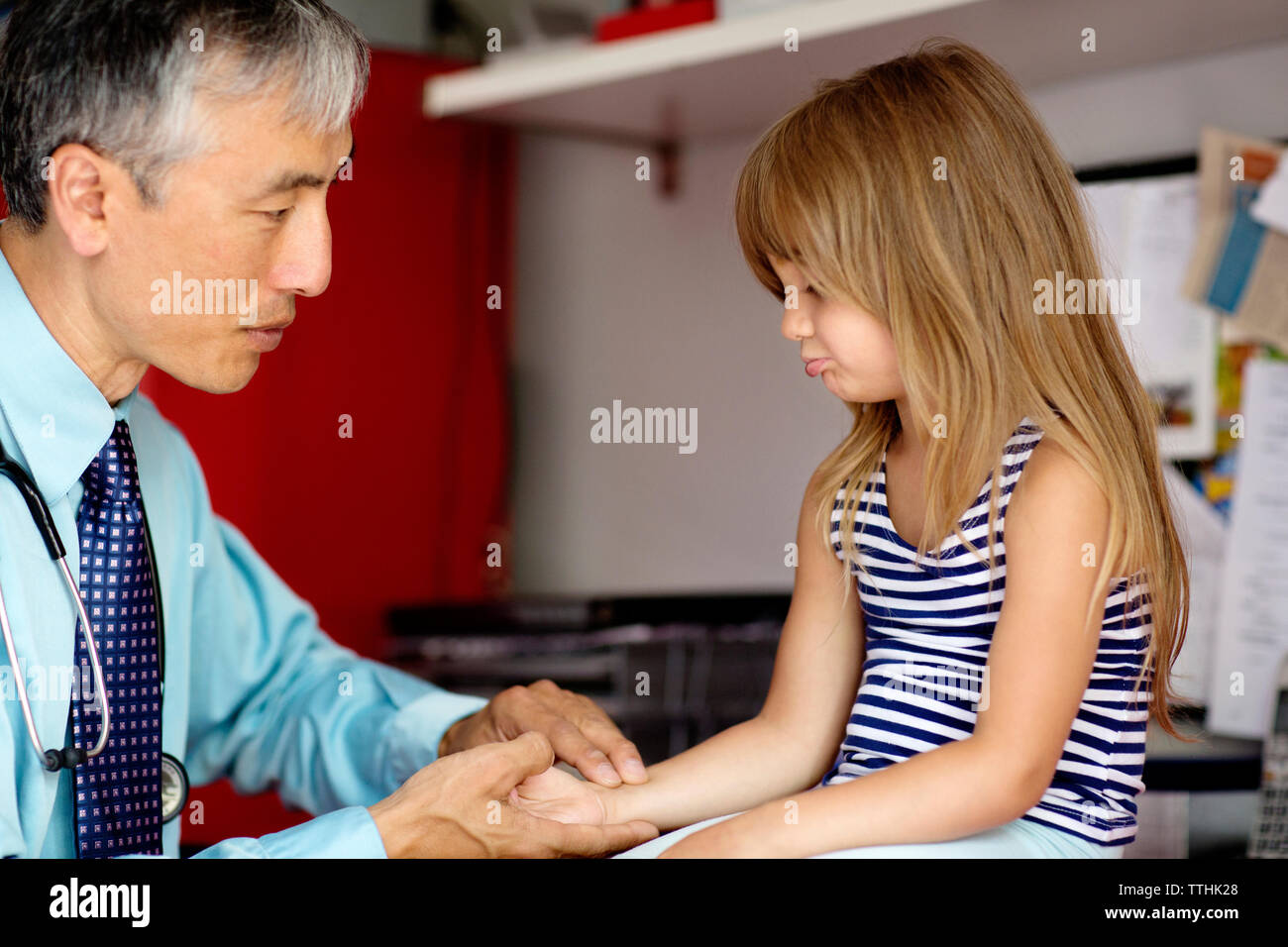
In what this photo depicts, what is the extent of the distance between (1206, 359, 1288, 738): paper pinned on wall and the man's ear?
1.18m

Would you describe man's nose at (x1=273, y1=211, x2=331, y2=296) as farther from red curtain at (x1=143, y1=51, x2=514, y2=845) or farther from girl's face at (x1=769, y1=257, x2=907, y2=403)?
red curtain at (x1=143, y1=51, x2=514, y2=845)

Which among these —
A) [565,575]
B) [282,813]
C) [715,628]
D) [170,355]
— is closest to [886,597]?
[170,355]

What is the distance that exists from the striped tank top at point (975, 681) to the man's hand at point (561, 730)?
0.54 ft

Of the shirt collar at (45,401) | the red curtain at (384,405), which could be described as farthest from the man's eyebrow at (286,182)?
the red curtain at (384,405)

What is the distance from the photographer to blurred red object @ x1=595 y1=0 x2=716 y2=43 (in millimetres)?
1479

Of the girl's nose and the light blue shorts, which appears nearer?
the light blue shorts

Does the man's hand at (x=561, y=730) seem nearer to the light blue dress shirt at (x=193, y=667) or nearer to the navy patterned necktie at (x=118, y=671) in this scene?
the light blue dress shirt at (x=193, y=667)

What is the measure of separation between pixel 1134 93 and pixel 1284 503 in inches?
19.5

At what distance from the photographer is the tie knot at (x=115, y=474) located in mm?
910

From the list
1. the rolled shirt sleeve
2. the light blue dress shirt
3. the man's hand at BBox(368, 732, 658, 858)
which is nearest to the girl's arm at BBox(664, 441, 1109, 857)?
the man's hand at BBox(368, 732, 658, 858)

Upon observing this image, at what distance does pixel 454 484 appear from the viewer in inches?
79.6

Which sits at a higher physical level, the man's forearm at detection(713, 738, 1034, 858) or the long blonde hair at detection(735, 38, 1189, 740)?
the long blonde hair at detection(735, 38, 1189, 740)
